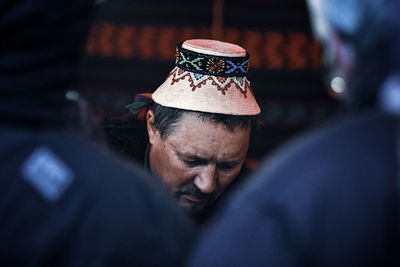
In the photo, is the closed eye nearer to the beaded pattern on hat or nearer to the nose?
the nose

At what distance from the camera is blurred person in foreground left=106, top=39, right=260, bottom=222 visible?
226cm

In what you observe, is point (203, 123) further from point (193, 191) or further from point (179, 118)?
point (193, 191)

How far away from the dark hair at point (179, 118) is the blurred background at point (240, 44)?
3064 millimetres

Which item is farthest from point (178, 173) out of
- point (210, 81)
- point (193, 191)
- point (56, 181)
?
point (56, 181)

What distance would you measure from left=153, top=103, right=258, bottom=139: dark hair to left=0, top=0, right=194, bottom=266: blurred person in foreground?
115cm

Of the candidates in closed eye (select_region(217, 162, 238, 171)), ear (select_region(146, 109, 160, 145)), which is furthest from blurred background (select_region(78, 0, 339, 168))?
closed eye (select_region(217, 162, 238, 171))

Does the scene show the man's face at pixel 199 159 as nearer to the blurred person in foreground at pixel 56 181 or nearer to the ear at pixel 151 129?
the ear at pixel 151 129

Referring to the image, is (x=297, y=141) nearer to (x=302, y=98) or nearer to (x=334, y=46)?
(x=334, y=46)

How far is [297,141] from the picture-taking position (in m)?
1.06

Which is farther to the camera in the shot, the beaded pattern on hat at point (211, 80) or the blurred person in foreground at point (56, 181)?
the beaded pattern on hat at point (211, 80)

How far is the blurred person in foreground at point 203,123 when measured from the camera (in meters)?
2.26

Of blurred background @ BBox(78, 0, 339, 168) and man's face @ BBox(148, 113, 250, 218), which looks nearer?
man's face @ BBox(148, 113, 250, 218)

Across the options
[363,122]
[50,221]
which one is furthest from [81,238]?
[363,122]

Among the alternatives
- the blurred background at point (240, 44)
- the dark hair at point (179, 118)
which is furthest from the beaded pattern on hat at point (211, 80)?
the blurred background at point (240, 44)
